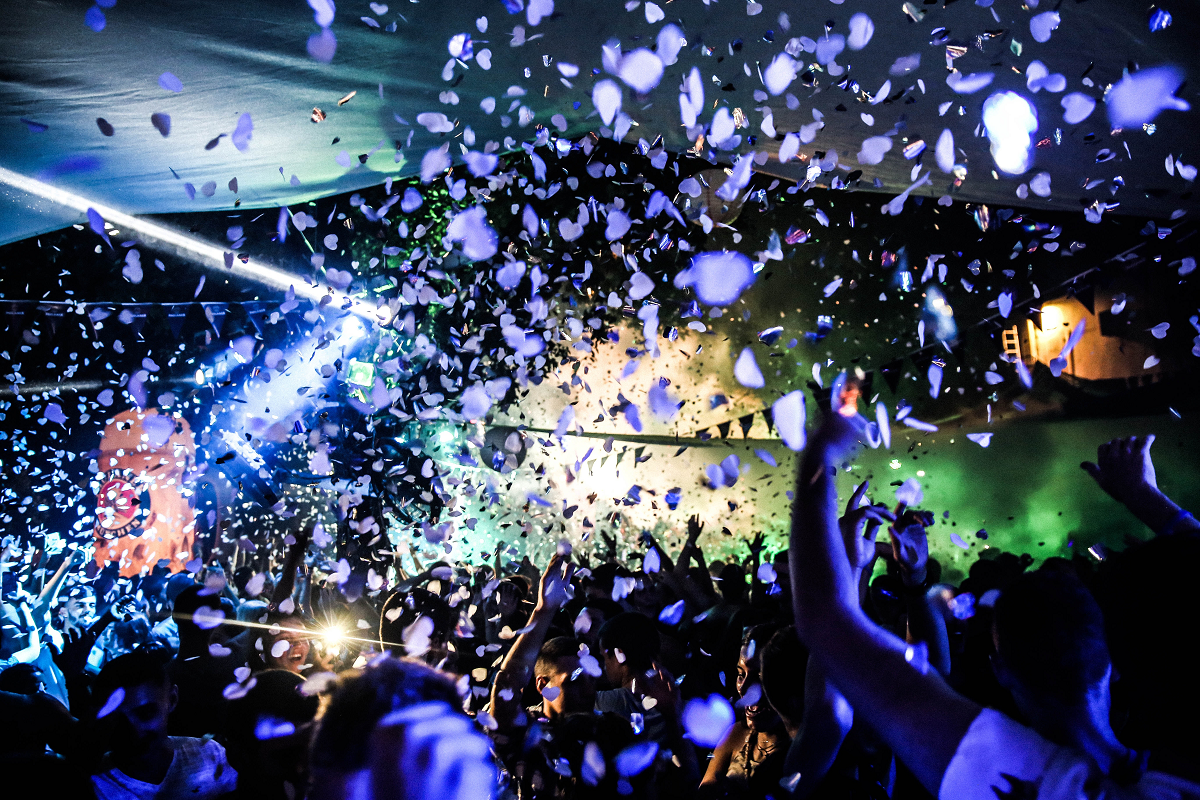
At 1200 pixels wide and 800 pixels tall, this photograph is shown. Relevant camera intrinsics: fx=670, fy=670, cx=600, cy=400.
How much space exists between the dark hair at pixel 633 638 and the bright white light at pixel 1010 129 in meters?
2.82

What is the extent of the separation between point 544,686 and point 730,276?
8.03 m

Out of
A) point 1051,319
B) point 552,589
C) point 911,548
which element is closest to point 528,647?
point 552,589

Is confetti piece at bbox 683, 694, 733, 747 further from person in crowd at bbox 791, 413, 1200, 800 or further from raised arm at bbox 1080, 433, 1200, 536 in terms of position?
person in crowd at bbox 791, 413, 1200, 800

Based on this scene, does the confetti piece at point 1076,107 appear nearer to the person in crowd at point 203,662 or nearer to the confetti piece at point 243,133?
the confetti piece at point 243,133

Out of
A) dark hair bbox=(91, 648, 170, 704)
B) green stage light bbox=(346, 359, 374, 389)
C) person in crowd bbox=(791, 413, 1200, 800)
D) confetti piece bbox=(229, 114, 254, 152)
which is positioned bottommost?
dark hair bbox=(91, 648, 170, 704)

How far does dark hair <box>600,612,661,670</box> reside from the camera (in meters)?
3.09

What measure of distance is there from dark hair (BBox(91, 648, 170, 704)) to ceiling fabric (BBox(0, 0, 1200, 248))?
225 centimetres

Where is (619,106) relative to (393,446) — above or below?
above

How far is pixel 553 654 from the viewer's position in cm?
326

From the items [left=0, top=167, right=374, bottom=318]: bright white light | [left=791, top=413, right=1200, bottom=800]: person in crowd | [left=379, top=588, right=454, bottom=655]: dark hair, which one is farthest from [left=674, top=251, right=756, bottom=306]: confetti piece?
[left=791, top=413, right=1200, bottom=800]: person in crowd

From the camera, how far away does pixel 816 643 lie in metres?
1.24

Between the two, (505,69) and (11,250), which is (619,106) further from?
(11,250)

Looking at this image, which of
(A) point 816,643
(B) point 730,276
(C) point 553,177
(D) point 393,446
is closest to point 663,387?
(B) point 730,276

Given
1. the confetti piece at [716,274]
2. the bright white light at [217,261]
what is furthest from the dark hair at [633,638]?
the confetti piece at [716,274]
